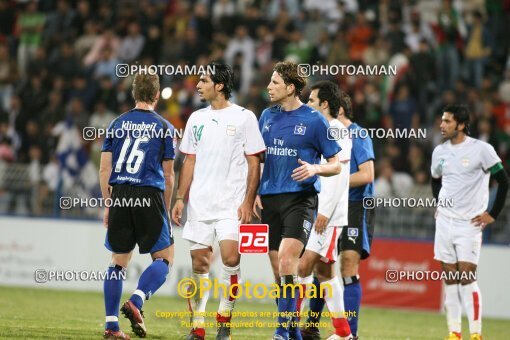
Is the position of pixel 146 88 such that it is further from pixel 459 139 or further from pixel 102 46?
pixel 102 46

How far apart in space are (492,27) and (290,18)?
450 cm

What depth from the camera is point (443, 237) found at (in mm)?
11875

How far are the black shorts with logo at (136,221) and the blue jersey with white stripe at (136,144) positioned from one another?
0.11 m

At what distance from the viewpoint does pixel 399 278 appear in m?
17.4

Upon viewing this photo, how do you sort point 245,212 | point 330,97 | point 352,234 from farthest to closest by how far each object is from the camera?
1. point 352,234
2. point 330,97
3. point 245,212

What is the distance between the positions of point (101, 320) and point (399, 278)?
6.65 metres

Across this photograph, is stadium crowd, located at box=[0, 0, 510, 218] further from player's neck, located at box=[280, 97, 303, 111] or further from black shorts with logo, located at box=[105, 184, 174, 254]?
black shorts with logo, located at box=[105, 184, 174, 254]

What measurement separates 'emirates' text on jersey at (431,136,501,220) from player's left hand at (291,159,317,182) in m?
2.86

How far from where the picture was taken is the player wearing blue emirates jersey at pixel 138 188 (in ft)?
33.1

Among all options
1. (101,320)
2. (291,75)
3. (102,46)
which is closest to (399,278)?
(101,320)

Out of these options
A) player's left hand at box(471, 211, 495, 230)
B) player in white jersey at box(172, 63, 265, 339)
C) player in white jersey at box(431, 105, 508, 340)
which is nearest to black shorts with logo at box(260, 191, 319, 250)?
player in white jersey at box(172, 63, 265, 339)

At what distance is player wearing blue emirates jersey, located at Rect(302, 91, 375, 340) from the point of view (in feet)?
36.0

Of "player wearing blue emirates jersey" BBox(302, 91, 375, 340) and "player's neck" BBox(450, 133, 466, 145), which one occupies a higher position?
"player's neck" BBox(450, 133, 466, 145)

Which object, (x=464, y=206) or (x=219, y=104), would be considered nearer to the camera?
(x=219, y=104)
